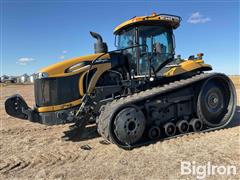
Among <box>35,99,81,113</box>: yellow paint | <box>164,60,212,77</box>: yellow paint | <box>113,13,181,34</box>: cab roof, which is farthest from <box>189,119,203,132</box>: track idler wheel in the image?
<box>35,99,81,113</box>: yellow paint

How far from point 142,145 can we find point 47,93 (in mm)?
2789

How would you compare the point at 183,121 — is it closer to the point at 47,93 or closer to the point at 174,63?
the point at 174,63

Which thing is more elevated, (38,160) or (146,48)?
(146,48)

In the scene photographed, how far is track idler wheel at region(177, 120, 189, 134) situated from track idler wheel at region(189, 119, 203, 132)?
0.18m

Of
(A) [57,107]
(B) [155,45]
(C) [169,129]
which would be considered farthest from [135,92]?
(A) [57,107]

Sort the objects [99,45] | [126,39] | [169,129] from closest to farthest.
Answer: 1. [169,129]
2. [99,45]
3. [126,39]

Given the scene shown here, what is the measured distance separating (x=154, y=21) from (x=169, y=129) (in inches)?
129

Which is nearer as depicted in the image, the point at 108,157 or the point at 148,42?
the point at 108,157

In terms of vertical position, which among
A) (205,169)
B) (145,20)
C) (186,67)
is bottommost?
(205,169)

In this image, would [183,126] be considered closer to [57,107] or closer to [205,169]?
[205,169]

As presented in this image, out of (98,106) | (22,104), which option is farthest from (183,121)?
(22,104)

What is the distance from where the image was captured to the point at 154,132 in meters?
6.38

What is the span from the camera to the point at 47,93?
20.9ft

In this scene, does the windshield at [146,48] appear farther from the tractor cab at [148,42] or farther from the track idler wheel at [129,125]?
the track idler wheel at [129,125]
